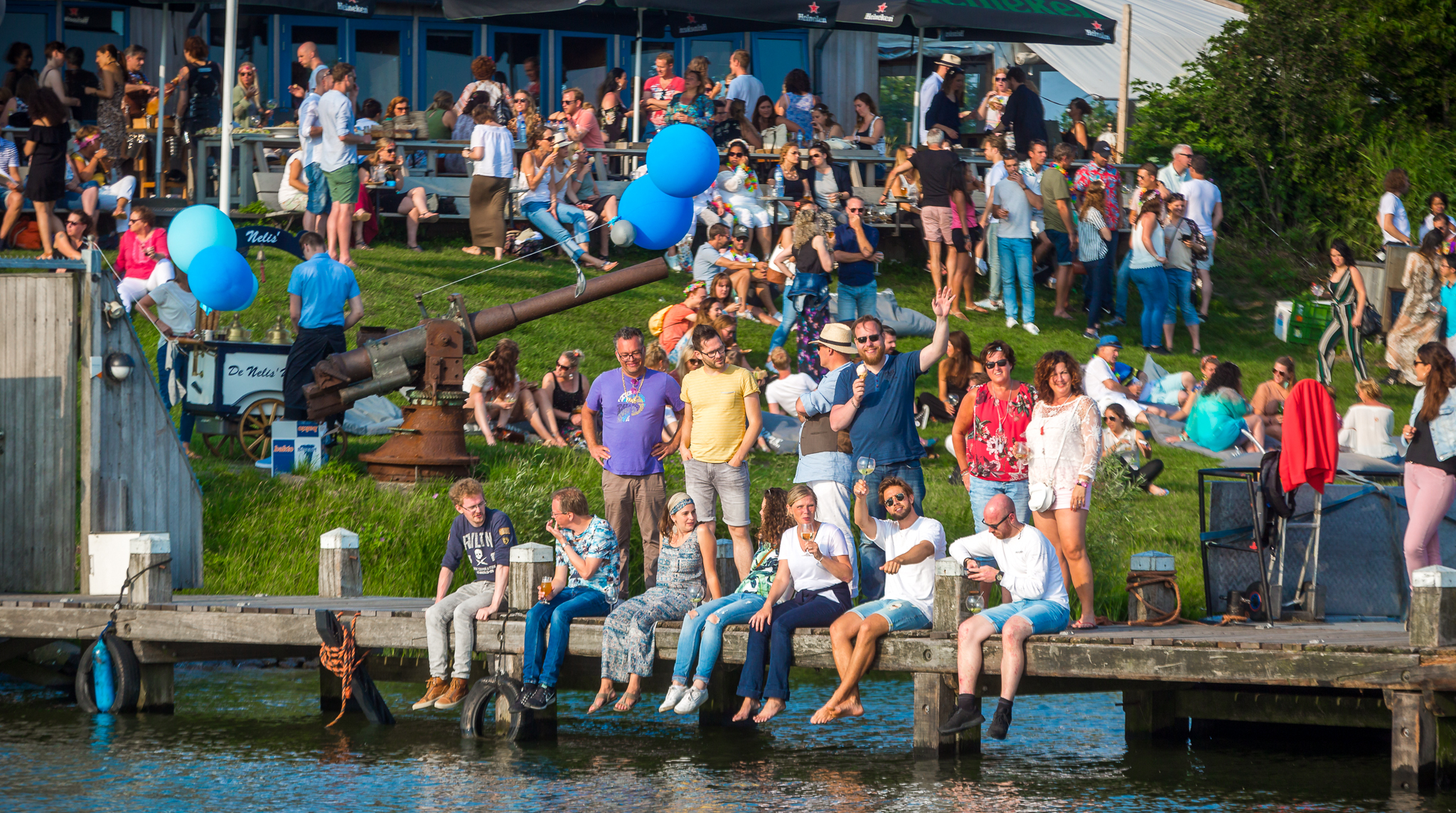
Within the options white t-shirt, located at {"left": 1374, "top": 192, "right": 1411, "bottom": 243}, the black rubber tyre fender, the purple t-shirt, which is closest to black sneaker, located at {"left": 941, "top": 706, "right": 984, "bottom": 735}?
the purple t-shirt

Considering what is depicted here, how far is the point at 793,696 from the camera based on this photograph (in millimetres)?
11312

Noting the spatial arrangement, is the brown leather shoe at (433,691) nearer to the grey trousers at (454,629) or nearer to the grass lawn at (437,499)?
the grey trousers at (454,629)

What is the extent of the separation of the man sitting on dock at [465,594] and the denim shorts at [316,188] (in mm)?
7328

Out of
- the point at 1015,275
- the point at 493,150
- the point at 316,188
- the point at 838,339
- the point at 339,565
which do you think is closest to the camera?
the point at 838,339

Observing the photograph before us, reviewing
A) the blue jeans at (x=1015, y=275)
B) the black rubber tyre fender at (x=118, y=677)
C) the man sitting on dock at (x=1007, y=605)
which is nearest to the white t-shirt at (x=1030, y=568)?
the man sitting on dock at (x=1007, y=605)

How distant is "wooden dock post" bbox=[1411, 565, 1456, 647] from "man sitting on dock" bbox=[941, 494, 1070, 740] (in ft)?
5.36

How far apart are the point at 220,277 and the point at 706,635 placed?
5.73 meters

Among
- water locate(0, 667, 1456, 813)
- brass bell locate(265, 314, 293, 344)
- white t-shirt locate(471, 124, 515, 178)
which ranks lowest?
water locate(0, 667, 1456, 813)

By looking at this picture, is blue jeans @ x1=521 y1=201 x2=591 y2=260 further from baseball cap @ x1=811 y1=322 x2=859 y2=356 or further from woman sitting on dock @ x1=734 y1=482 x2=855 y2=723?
woman sitting on dock @ x1=734 y1=482 x2=855 y2=723

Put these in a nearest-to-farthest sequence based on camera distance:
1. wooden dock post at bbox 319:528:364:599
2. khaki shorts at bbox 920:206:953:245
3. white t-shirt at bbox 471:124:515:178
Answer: wooden dock post at bbox 319:528:364:599 < white t-shirt at bbox 471:124:515:178 < khaki shorts at bbox 920:206:953:245

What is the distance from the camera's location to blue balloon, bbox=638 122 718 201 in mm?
13430

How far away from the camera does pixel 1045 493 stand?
29.8ft

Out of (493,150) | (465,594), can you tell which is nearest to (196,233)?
(493,150)

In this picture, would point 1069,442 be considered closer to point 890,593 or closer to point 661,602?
point 890,593
